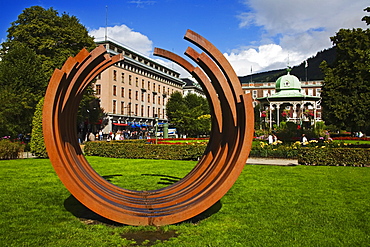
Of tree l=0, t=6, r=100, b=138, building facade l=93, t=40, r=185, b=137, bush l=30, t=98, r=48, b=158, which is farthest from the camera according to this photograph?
building facade l=93, t=40, r=185, b=137

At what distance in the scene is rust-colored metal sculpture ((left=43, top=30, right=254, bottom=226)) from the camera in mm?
7023

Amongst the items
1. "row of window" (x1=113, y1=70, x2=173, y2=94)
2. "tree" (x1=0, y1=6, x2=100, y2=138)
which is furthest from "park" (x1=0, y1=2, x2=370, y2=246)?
"row of window" (x1=113, y1=70, x2=173, y2=94)

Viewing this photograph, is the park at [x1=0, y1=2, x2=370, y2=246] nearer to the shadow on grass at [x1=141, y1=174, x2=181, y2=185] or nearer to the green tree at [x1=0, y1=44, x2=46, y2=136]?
the shadow on grass at [x1=141, y1=174, x2=181, y2=185]

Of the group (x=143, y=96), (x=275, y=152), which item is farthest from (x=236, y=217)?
(x=143, y=96)

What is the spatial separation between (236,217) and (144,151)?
→ 1585cm

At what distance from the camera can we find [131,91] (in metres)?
68.0

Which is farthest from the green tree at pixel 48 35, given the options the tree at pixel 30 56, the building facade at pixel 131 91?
the building facade at pixel 131 91

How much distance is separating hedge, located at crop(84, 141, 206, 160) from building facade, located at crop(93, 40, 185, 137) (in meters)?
32.9

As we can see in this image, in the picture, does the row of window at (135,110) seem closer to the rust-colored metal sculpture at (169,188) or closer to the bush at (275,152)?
the bush at (275,152)

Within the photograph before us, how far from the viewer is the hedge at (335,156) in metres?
19.2

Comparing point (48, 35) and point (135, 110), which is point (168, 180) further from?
point (135, 110)

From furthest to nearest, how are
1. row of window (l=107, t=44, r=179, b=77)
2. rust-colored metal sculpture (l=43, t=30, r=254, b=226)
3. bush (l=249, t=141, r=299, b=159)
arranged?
row of window (l=107, t=44, r=179, b=77) → bush (l=249, t=141, r=299, b=159) → rust-colored metal sculpture (l=43, t=30, r=254, b=226)

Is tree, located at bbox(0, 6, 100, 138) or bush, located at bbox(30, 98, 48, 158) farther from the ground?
tree, located at bbox(0, 6, 100, 138)

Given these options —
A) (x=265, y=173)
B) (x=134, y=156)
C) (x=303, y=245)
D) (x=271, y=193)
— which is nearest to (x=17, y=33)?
(x=134, y=156)
